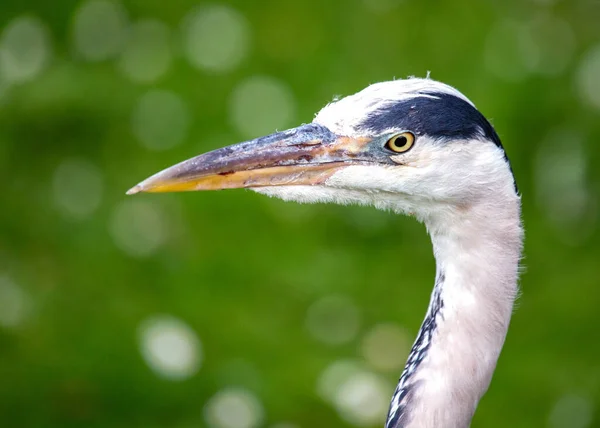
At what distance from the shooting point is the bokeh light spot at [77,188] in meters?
4.61

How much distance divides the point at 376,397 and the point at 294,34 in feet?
7.51

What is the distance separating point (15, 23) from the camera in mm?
5148

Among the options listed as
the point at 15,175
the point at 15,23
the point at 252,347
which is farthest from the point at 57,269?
the point at 15,23

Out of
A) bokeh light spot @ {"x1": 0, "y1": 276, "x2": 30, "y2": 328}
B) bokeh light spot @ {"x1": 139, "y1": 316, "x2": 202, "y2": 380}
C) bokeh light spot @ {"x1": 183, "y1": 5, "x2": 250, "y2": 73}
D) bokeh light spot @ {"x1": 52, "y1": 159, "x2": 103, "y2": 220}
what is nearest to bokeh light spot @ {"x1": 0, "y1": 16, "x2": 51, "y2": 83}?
bokeh light spot @ {"x1": 52, "y1": 159, "x2": 103, "y2": 220}

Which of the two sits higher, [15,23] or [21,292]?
[15,23]

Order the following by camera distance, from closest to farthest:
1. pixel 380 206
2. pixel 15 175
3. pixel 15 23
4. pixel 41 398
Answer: pixel 380 206 < pixel 41 398 < pixel 15 175 < pixel 15 23

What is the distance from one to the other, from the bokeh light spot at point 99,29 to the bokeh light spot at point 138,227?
1.01 metres

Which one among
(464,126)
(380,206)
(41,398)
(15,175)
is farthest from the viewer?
(15,175)

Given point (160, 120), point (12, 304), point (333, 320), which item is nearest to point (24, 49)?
point (160, 120)

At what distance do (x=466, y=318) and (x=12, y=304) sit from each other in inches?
105

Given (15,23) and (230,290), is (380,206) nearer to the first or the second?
(230,290)

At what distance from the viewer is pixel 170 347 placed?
13.5 feet

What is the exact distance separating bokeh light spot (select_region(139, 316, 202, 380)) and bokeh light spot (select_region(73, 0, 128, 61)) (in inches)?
68.8

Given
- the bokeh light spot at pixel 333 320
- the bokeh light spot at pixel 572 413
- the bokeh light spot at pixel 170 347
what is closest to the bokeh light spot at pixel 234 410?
the bokeh light spot at pixel 170 347
